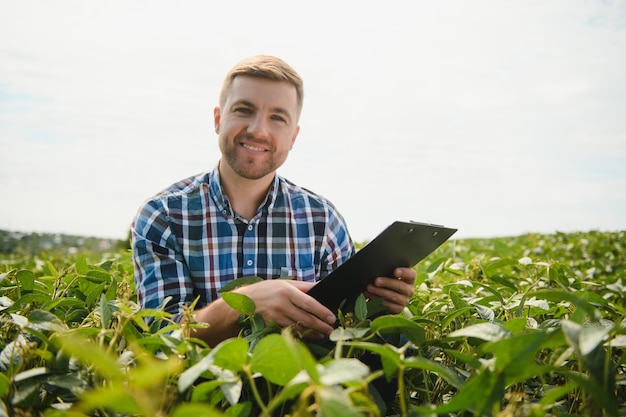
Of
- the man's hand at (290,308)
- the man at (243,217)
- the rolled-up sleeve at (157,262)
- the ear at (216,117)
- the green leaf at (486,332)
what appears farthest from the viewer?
the ear at (216,117)

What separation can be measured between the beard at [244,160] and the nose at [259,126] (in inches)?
3.8

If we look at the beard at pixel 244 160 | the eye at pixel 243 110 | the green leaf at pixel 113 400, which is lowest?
the green leaf at pixel 113 400

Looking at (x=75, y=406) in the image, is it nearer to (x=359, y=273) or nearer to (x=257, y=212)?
(x=359, y=273)

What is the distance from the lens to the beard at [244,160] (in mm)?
2508

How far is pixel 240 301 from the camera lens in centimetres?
113

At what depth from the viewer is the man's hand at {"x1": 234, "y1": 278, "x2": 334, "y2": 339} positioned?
53.0 inches

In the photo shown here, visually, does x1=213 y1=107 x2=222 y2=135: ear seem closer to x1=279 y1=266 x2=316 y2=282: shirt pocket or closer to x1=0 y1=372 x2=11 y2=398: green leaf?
x1=279 y1=266 x2=316 y2=282: shirt pocket

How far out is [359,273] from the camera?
5.02 ft

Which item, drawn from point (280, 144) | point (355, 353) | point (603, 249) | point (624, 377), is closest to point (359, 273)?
point (355, 353)

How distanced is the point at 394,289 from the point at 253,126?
122 centimetres

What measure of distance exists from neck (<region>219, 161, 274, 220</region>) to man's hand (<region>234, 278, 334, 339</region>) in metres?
1.18

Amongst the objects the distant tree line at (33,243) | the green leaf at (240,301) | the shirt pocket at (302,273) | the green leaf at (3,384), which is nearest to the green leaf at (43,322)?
the green leaf at (3,384)

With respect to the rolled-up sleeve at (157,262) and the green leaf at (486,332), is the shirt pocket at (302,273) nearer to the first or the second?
the rolled-up sleeve at (157,262)

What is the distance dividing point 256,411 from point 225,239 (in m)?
1.43
